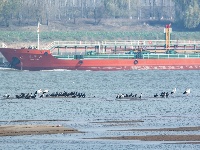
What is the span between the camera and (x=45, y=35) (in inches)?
7264

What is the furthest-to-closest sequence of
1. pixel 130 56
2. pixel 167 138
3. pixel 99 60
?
1. pixel 130 56
2. pixel 99 60
3. pixel 167 138

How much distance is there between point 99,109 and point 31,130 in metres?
14.9

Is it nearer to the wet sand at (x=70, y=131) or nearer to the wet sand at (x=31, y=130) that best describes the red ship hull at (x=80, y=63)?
the wet sand at (x=31, y=130)

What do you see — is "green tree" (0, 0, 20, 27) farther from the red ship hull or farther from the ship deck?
Answer: the ship deck

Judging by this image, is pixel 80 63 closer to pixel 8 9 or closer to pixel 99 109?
pixel 8 9

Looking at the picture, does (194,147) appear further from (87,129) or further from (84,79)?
(84,79)

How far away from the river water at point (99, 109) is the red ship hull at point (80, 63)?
39.7 feet

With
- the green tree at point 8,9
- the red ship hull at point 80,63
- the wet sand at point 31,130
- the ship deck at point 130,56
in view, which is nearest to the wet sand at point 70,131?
the wet sand at point 31,130

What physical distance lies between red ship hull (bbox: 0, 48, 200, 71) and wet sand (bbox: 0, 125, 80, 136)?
7245 centimetres

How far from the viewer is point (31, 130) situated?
58.8 m

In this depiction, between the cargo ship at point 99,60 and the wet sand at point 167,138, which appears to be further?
the cargo ship at point 99,60

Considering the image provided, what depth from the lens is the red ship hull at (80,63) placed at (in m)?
133

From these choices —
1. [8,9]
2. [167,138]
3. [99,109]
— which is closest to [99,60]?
[8,9]

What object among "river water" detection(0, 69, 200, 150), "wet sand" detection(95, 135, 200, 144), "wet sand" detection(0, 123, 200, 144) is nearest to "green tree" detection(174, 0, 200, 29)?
"river water" detection(0, 69, 200, 150)
